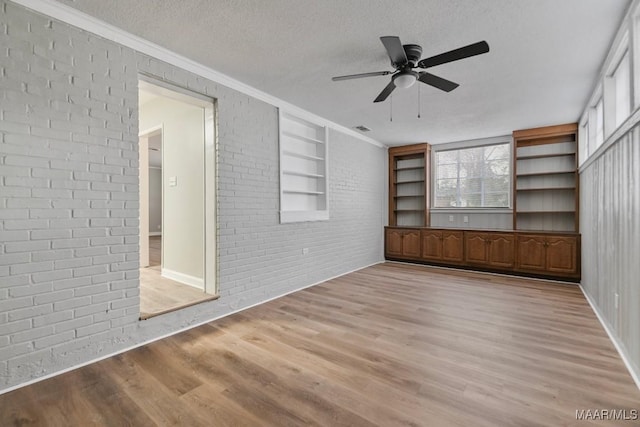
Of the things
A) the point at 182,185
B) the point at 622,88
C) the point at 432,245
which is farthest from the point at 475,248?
the point at 182,185

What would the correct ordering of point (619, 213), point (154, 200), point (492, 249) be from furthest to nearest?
point (154, 200) < point (492, 249) < point (619, 213)

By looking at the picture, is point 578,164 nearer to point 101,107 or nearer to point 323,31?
point 323,31

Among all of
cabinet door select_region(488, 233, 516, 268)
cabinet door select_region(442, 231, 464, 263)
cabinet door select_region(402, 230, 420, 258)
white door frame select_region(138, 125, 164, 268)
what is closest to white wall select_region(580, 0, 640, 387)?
cabinet door select_region(488, 233, 516, 268)

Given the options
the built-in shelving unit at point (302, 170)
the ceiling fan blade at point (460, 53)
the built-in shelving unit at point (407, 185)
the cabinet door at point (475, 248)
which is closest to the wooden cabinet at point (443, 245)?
the cabinet door at point (475, 248)

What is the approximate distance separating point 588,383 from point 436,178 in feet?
16.6

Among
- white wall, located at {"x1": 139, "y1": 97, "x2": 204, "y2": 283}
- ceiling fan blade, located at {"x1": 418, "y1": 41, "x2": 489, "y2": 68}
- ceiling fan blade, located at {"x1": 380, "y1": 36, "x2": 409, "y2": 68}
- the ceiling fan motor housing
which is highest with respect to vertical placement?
the ceiling fan motor housing

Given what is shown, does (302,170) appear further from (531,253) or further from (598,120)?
(531,253)

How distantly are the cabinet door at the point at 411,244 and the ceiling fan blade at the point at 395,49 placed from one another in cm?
443

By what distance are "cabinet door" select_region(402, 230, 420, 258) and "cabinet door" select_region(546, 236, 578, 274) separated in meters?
2.22

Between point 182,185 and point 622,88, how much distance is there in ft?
16.6

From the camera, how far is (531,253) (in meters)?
5.14

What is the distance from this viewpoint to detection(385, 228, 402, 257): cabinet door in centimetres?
661

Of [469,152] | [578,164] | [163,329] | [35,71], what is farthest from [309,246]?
[578,164]

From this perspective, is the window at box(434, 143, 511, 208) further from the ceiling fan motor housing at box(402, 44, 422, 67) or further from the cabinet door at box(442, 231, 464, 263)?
the ceiling fan motor housing at box(402, 44, 422, 67)
